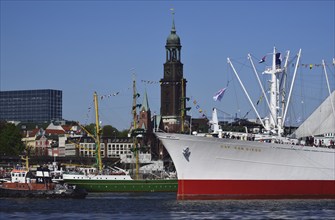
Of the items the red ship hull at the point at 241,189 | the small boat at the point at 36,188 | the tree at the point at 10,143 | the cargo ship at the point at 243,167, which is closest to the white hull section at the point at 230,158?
the cargo ship at the point at 243,167

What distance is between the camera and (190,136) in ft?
285

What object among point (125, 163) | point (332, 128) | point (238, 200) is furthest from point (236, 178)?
point (125, 163)

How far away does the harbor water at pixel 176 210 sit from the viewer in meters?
67.2

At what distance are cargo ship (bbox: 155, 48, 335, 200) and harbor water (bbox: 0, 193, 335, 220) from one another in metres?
3.12

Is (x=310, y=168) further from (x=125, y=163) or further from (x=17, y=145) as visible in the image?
(x=17, y=145)

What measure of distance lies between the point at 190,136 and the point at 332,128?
18044mm

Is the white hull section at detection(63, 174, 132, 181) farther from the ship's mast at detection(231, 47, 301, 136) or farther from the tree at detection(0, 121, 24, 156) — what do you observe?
the tree at detection(0, 121, 24, 156)

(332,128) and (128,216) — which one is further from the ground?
(332,128)

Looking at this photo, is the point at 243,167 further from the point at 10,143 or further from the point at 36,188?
the point at 10,143

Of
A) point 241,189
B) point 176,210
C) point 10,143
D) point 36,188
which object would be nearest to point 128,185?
point 36,188

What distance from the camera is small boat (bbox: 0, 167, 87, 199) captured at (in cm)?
9731

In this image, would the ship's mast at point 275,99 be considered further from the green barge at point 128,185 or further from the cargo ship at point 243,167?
the green barge at point 128,185

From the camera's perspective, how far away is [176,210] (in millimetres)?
73125

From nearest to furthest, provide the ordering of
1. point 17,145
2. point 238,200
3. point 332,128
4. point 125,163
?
point 238,200, point 332,128, point 125,163, point 17,145
